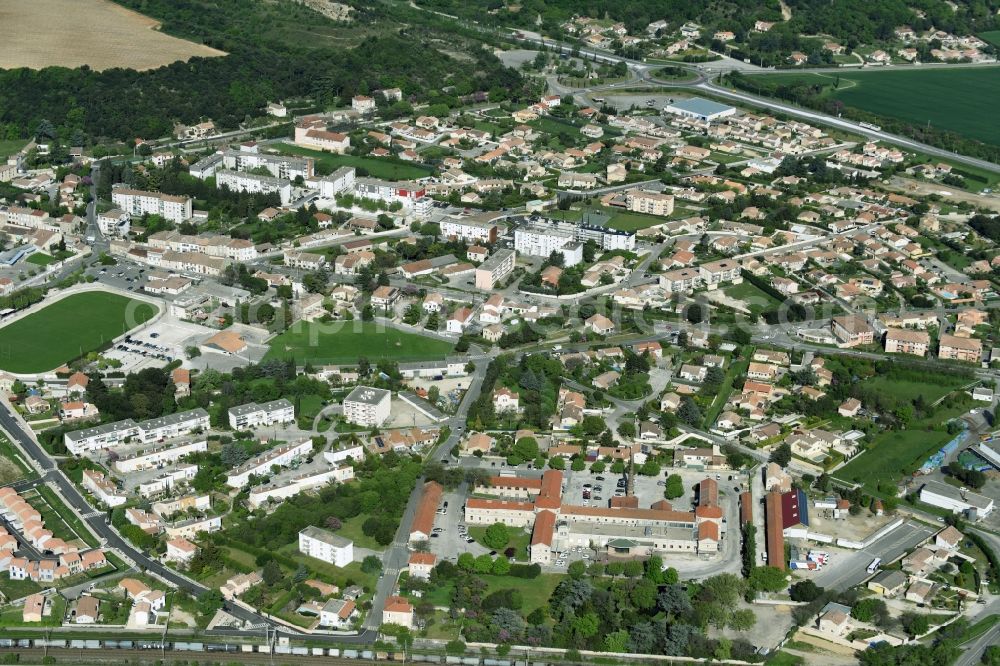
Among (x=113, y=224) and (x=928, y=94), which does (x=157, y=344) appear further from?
(x=928, y=94)

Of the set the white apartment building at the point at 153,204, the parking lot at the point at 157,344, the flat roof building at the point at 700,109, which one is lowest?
the parking lot at the point at 157,344

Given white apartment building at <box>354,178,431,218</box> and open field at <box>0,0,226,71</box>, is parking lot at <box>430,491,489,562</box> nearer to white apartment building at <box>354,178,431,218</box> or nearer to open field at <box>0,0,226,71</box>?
white apartment building at <box>354,178,431,218</box>

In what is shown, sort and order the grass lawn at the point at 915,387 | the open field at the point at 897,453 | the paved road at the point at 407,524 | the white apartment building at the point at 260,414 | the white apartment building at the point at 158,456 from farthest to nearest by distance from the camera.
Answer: the grass lawn at the point at 915,387, the white apartment building at the point at 260,414, the open field at the point at 897,453, the white apartment building at the point at 158,456, the paved road at the point at 407,524

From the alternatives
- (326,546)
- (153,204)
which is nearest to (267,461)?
(326,546)

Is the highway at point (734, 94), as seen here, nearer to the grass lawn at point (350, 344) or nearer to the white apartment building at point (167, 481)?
the grass lawn at point (350, 344)

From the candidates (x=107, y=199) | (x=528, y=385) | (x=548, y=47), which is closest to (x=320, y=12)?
(x=548, y=47)

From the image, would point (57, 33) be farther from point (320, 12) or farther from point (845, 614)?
point (845, 614)

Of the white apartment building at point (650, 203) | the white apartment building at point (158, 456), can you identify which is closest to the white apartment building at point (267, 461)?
the white apartment building at point (158, 456)
